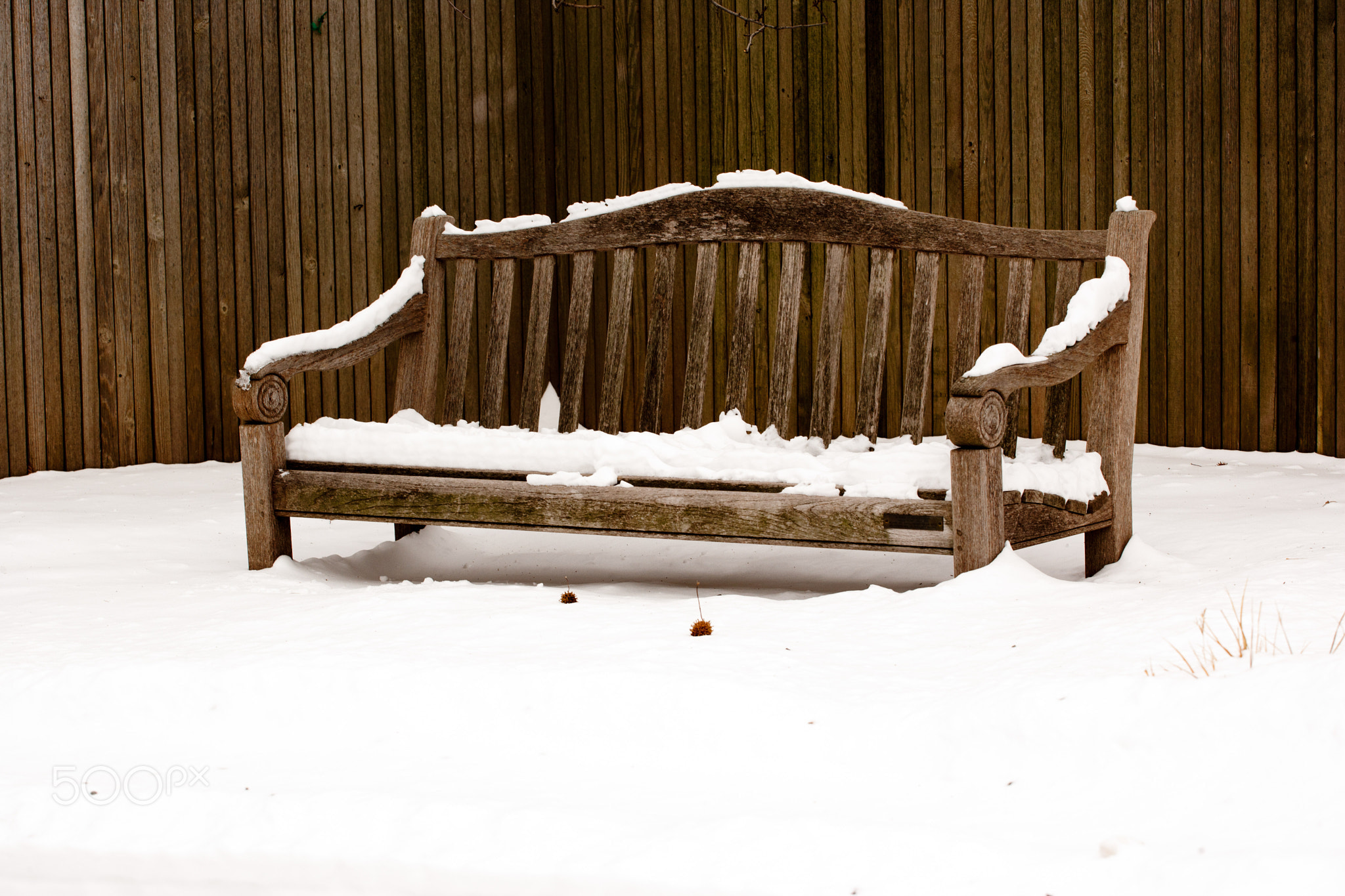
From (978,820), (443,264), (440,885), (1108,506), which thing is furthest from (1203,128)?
(440,885)

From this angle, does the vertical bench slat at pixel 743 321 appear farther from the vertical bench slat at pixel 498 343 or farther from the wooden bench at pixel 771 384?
the vertical bench slat at pixel 498 343

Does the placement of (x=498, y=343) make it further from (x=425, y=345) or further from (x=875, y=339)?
(x=875, y=339)

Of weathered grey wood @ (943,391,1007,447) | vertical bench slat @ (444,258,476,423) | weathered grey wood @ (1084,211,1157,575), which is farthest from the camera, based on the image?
vertical bench slat @ (444,258,476,423)

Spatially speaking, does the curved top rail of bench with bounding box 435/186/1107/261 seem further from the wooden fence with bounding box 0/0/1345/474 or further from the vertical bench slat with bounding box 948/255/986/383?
the wooden fence with bounding box 0/0/1345/474

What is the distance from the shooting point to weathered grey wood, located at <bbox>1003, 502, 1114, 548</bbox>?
8.51 feet

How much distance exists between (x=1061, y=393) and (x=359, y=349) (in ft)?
5.97

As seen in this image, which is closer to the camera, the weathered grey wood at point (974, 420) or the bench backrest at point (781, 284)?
the weathered grey wood at point (974, 420)

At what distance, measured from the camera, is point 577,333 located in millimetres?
3303

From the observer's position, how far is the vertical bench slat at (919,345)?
9.72ft

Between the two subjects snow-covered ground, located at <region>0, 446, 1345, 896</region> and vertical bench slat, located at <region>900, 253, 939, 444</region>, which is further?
vertical bench slat, located at <region>900, 253, 939, 444</region>

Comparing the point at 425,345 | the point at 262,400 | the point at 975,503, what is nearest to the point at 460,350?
the point at 425,345

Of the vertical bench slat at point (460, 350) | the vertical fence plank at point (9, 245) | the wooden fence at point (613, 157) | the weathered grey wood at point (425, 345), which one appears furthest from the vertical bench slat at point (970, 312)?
the vertical fence plank at point (9, 245)

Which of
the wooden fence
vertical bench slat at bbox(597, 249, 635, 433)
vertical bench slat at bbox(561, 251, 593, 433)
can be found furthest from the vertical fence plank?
vertical bench slat at bbox(597, 249, 635, 433)

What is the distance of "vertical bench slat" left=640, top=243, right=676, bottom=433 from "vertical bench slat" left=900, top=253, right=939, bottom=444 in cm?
61
